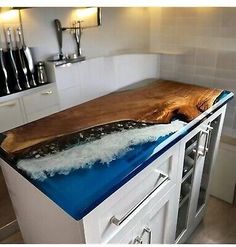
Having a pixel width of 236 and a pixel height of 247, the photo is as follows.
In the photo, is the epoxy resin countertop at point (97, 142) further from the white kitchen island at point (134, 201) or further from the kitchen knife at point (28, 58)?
the kitchen knife at point (28, 58)

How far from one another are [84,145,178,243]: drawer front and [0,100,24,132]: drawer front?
3.49ft

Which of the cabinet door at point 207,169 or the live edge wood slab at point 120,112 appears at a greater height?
the live edge wood slab at point 120,112

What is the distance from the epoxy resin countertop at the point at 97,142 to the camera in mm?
670

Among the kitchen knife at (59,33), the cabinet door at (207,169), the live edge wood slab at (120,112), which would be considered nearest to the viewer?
the live edge wood slab at (120,112)

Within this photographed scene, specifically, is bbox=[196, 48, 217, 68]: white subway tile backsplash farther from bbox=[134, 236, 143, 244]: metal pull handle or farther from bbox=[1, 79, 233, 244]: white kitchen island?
bbox=[134, 236, 143, 244]: metal pull handle

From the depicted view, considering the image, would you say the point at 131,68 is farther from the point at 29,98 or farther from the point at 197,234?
the point at 197,234

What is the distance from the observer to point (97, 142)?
874 mm

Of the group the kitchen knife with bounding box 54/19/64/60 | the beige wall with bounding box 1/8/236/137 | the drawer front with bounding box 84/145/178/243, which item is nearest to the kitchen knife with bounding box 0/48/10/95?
the beige wall with bounding box 1/8/236/137

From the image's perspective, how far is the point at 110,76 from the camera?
1950 millimetres

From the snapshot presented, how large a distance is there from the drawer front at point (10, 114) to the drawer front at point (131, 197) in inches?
41.9

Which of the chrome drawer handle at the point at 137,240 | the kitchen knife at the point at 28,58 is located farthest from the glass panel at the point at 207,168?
the kitchen knife at the point at 28,58

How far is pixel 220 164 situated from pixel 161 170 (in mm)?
989

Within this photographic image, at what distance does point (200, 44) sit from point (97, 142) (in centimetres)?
120
